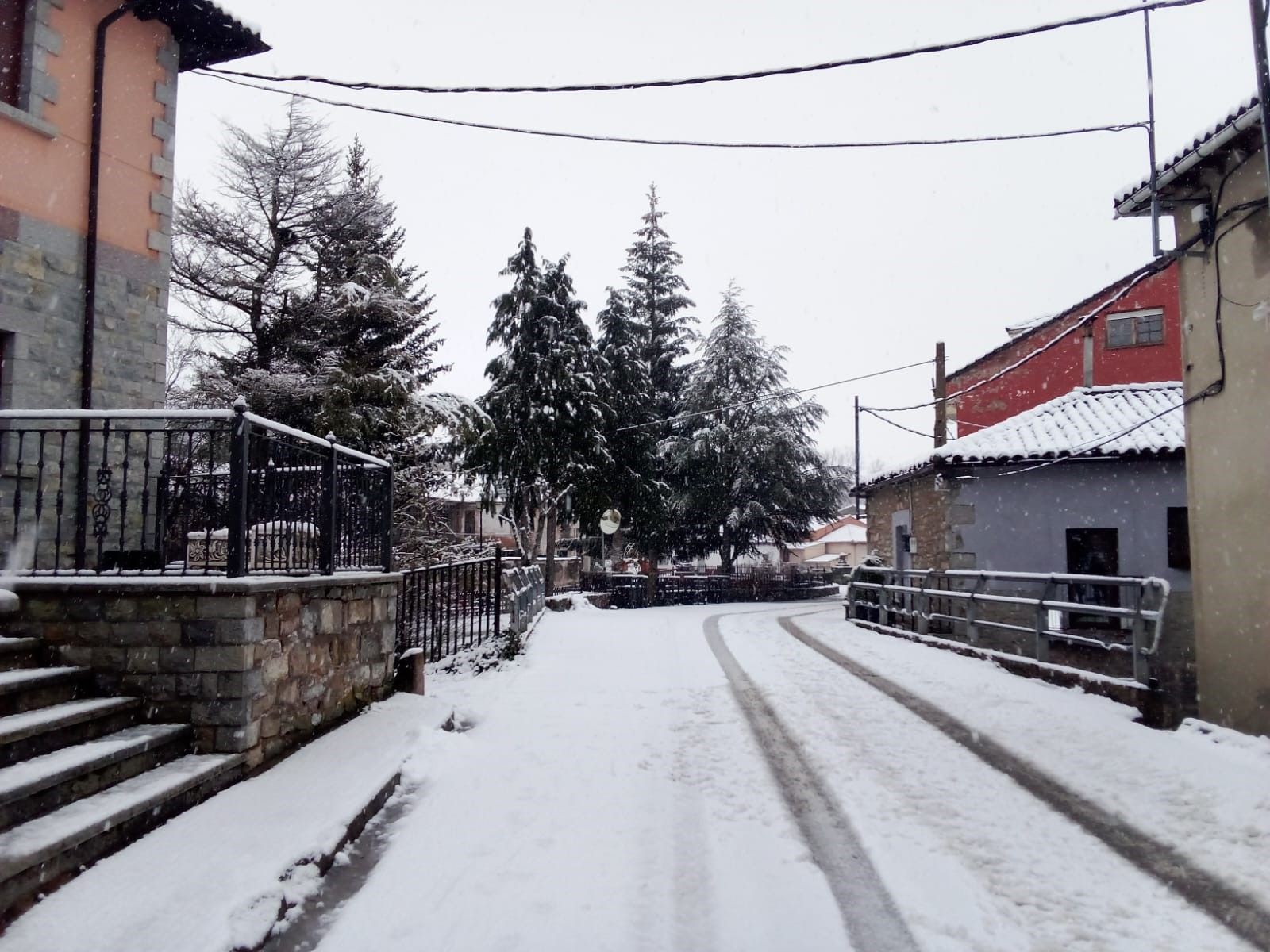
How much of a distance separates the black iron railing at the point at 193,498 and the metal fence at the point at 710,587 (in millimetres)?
18995

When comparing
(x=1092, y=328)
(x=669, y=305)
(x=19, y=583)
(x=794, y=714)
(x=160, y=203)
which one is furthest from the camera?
(x=669, y=305)

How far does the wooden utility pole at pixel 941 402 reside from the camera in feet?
73.6

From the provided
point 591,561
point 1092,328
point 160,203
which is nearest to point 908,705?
point 160,203

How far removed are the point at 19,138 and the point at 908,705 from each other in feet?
32.8

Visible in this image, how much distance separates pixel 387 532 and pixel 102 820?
4.36 m

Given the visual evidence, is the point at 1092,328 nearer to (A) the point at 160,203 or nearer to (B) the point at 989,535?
(B) the point at 989,535

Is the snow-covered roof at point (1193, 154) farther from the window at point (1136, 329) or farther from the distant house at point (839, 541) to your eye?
the distant house at point (839, 541)

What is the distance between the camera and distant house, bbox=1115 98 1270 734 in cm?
684

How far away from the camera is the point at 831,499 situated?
3372 centimetres

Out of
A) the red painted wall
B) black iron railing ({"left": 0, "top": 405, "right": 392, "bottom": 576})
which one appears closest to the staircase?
black iron railing ({"left": 0, "top": 405, "right": 392, "bottom": 576})

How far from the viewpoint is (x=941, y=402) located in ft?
72.7

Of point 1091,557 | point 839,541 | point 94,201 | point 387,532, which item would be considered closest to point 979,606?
point 1091,557

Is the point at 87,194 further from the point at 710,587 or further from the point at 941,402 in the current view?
the point at 710,587

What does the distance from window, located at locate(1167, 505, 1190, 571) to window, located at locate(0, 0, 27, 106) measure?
674 inches
